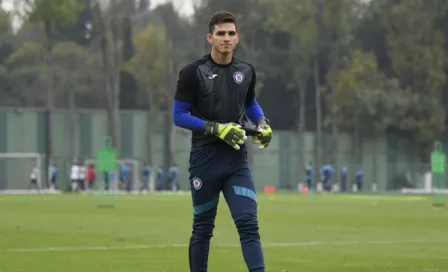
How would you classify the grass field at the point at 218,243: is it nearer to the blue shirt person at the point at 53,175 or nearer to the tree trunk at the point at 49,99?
the blue shirt person at the point at 53,175

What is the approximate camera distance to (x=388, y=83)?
80000mm

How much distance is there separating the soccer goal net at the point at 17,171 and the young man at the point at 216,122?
5495cm

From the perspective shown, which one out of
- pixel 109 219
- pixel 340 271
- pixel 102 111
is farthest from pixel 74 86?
pixel 340 271

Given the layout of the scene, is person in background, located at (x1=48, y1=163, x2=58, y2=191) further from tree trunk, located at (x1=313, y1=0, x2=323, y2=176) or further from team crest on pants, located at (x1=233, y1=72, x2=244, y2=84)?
team crest on pants, located at (x1=233, y1=72, x2=244, y2=84)

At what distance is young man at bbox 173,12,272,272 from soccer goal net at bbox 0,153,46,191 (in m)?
54.9

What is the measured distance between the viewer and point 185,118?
31.0 feet

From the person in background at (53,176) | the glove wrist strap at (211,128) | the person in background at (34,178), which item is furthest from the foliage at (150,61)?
the glove wrist strap at (211,128)

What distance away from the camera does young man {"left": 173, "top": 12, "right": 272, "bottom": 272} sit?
9.34 meters

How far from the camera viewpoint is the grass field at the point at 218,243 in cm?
1337

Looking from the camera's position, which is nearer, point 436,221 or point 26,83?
point 436,221

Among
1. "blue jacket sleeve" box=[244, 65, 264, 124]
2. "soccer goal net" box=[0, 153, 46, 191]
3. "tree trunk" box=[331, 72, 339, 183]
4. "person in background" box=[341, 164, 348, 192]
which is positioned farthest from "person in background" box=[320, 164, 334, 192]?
"blue jacket sleeve" box=[244, 65, 264, 124]

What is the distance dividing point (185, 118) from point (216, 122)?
0.29 m

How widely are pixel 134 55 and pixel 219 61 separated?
68.3 m

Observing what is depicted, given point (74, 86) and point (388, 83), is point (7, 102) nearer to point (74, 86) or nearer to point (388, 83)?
point (74, 86)
